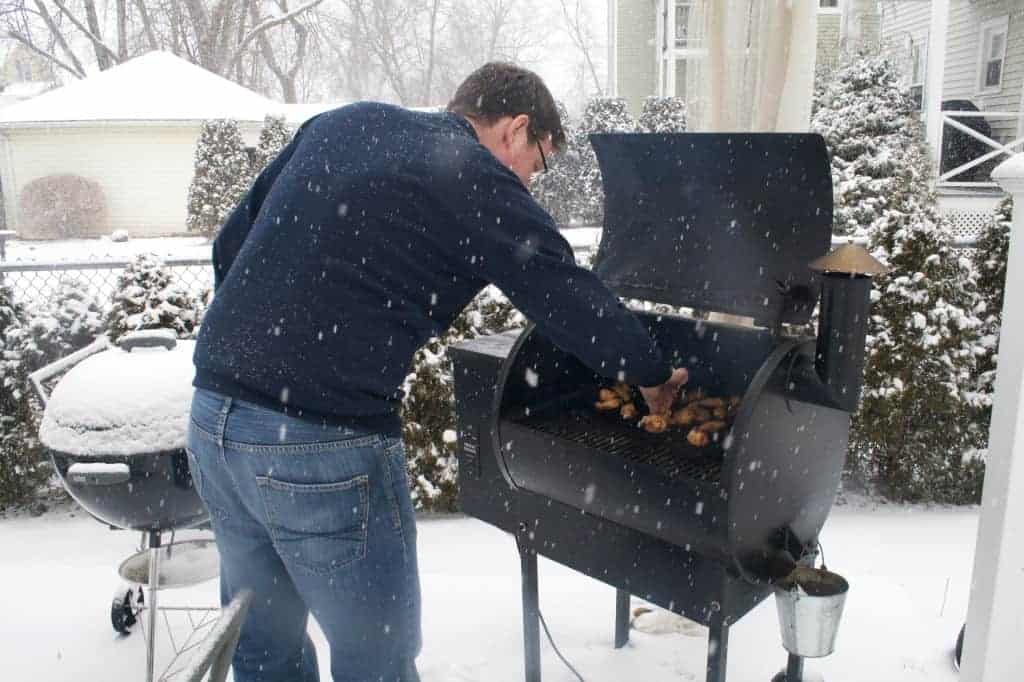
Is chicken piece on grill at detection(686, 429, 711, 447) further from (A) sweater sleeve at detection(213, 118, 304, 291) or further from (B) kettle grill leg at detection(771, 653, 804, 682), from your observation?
(A) sweater sleeve at detection(213, 118, 304, 291)

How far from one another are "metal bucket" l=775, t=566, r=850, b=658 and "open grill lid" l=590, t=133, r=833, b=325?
0.69 meters

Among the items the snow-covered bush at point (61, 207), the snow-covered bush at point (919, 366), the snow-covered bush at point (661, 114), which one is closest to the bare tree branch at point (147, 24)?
the snow-covered bush at point (61, 207)

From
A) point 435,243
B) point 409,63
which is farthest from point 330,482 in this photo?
point 409,63

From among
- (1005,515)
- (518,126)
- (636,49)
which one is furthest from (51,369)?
(636,49)

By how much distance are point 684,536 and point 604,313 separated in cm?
58

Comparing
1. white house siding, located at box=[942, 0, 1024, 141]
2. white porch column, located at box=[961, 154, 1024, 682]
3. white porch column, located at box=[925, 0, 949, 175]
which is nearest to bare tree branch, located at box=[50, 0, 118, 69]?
white porch column, located at box=[925, 0, 949, 175]

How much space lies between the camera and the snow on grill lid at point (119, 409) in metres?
2.34

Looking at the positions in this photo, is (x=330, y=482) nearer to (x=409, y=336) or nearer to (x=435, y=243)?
(x=409, y=336)

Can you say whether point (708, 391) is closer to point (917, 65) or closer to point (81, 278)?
point (81, 278)

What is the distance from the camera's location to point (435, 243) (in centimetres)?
157

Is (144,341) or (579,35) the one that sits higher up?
(579,35)

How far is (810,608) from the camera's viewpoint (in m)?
2.05

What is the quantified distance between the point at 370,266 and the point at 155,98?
11.2 metres

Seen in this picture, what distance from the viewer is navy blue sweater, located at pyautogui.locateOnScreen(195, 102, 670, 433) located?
154 cm
